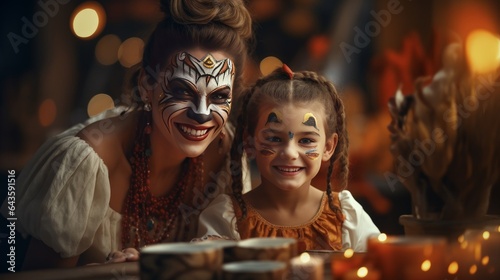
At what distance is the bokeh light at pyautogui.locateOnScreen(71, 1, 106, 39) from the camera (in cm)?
123

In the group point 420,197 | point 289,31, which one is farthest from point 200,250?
point 289,31

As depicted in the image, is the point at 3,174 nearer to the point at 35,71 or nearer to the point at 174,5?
the point at 35,71

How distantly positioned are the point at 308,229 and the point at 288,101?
0.25 metres

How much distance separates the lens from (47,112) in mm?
1238

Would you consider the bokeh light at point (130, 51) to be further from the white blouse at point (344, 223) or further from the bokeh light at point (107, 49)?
the white blouse at point (344, 223)

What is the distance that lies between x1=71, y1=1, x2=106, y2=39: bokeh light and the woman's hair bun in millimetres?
119

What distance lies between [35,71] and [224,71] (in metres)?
0.35

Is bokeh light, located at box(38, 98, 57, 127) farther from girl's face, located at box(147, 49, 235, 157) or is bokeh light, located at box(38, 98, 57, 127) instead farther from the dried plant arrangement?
the dried plant arrangement

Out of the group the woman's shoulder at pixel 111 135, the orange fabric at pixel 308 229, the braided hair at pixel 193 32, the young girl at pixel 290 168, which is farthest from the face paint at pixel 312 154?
the woman's shoulder at pixel 111 135

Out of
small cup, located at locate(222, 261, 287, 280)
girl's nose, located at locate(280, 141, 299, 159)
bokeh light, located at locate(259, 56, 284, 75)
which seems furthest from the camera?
bokeh light, located at locate(259, 56, 284, 75)

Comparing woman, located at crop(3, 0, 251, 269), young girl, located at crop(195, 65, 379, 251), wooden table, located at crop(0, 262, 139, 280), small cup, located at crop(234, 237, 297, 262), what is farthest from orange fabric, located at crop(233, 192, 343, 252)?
small cup, located at crop(234, 237, 297, 262)

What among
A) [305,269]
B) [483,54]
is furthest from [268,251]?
[483,54]

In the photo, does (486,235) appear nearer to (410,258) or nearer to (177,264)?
(410,258)

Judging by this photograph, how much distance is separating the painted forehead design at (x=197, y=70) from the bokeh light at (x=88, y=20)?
0.15 meters
